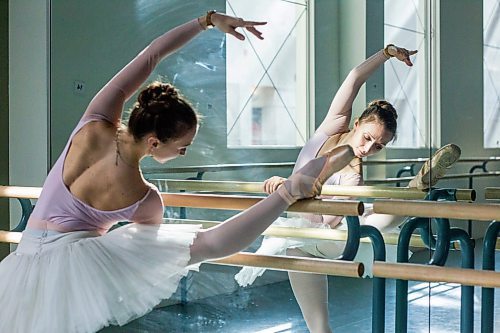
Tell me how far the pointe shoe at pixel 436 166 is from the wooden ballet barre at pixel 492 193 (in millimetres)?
102

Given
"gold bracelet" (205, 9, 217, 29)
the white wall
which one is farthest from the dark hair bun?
the white wall

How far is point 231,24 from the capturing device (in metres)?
2.37

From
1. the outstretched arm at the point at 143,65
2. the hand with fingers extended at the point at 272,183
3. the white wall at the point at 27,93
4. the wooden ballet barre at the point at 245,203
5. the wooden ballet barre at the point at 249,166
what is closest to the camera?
the wooden ballet barre at the point at 245,203

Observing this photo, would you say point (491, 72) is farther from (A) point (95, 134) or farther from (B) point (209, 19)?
(A) point (95, 134)

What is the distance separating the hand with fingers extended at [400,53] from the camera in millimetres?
2143

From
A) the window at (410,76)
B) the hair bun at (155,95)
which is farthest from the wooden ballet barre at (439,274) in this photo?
the hair bun at (155,95)

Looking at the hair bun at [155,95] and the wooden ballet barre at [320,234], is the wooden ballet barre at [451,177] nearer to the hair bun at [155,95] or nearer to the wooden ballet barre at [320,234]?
the wooden ballet barre at [320,234]

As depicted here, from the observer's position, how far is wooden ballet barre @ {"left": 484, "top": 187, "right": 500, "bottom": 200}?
2.05 m

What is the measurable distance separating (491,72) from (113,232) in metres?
0.96

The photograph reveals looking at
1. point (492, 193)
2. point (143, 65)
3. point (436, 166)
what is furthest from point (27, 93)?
point (492, 193)

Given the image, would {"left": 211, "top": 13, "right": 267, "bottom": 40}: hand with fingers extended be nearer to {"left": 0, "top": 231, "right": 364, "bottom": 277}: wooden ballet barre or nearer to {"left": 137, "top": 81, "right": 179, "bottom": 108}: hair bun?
{"left": 137, "top": 81, "right": 179, "bottom": 108}: hair bun

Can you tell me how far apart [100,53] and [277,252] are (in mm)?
1000

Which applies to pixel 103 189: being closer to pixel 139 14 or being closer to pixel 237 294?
pixel 237 294

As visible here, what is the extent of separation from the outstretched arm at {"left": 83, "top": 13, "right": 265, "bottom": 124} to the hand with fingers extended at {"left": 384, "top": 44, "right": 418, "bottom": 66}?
413 millimetres
